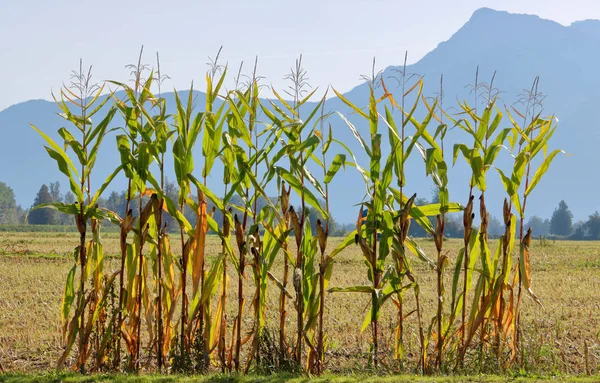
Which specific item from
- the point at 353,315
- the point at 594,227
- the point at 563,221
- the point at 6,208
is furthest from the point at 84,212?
the point at 6,208

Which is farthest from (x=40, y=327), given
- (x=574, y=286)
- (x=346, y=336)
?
(x=574, y=286)

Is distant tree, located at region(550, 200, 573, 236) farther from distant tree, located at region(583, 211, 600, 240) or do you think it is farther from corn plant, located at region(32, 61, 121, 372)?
corn plant, located at region(32, 61, 121, 372)

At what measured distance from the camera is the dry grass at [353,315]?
19.5ft

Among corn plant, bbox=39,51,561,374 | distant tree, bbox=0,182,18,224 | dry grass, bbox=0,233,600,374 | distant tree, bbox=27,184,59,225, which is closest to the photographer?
corn plant, bbox=39,51,561,374

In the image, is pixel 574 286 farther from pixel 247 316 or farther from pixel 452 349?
pixel 452 349

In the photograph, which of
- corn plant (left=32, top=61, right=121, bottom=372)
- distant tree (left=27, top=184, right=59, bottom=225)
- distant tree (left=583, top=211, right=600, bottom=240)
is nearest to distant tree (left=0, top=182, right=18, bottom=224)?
distant tree (left=27, top=184, right=59, bottom=225)

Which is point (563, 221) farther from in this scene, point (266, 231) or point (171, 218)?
point (266, 231)

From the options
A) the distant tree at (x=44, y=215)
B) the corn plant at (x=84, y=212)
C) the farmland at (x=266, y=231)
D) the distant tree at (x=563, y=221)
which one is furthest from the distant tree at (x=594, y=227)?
the corn plant at (x=84, y=212)

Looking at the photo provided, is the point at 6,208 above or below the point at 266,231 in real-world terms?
above

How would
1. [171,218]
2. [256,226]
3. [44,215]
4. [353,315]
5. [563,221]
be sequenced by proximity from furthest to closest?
[563,221]
[171,218]
[44,215]
[353,315]
[256,226]

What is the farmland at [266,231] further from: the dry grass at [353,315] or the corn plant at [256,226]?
the dry grass at [353,315]

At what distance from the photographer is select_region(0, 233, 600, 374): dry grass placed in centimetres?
595

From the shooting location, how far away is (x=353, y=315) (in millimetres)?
9914

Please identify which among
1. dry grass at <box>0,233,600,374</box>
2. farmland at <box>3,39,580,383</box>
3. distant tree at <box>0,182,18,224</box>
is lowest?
dry grass at <box>0,233,600,374</box>
